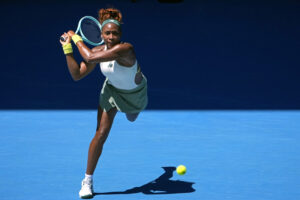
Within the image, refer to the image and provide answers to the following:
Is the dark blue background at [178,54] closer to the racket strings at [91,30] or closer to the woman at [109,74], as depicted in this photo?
the racket strings at [91,30]

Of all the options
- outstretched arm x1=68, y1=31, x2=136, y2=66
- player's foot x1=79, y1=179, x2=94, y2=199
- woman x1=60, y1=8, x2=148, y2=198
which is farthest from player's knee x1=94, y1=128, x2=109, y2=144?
outstretched arm x1=68, y1=31, x2=136, y2=66

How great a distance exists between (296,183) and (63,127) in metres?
3.12

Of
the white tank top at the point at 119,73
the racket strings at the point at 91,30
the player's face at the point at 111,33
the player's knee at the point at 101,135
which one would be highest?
the racket strings at the point at 91,30

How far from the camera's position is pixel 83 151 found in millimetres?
5574

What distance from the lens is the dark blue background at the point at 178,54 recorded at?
803 centimetres

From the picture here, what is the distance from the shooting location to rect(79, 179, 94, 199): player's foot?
4.21 m

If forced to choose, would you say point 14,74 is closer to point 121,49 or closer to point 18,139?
point 18,139

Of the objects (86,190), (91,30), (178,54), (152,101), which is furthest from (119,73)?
(178,54)

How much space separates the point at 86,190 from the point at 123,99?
807mm

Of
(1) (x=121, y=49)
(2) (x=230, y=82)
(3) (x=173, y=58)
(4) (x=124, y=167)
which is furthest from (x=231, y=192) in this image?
(3) (x=173, y=58)

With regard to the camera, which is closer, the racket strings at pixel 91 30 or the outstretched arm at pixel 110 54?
the outstretched arm at pixel 110 54

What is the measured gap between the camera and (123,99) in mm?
4402

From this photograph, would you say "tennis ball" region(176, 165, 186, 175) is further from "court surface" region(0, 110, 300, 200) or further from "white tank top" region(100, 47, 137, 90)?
"white tank top" region(100, 47, 137, 90)

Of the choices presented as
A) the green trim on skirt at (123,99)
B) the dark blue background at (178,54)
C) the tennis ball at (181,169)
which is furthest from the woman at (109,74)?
the dark blue background at (178,54)
